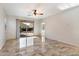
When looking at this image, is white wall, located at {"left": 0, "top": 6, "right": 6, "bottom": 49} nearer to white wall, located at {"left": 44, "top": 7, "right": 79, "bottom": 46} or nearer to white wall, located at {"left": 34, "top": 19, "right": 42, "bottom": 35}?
white wall, located at {"left": 34, "top": 19, "right": 42, "bottom": 35}

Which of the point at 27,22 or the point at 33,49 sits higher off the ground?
the point at 27,22

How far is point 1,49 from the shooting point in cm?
163

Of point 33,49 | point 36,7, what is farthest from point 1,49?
point 36,7

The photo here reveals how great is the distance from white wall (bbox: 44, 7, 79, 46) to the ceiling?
0.50 ft

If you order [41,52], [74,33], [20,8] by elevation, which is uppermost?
[20,8]

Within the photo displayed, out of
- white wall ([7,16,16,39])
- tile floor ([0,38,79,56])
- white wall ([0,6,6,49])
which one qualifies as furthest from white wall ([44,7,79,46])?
white wall ([0,6,6,49])

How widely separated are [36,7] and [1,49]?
3.03ft

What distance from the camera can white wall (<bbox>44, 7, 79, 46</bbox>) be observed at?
1.78 metres

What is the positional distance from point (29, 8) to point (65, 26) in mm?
739

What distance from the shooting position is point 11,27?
1.76 metres

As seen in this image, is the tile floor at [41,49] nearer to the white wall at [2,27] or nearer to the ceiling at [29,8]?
the white wall at [2,27]

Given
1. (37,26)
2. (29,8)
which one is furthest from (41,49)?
(29,8)

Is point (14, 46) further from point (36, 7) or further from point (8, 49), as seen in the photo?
point (36, 7)

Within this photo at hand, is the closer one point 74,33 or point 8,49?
point 8,49
